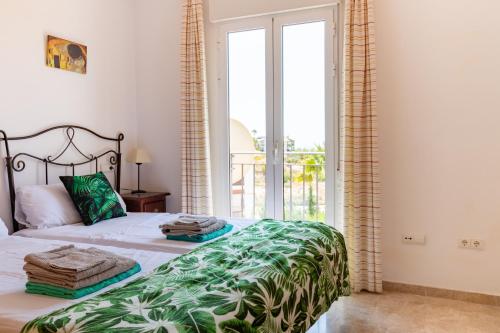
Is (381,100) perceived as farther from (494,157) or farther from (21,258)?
(21,258)

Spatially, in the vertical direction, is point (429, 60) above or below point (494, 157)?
above

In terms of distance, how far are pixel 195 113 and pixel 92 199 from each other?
126 centimetres

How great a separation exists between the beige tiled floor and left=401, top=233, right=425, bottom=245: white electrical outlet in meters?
0.42

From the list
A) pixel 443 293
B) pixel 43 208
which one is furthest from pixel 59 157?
pixel 443 293

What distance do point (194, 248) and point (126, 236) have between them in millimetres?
598

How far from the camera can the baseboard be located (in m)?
3.01

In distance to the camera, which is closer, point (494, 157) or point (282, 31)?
point (494, 157)

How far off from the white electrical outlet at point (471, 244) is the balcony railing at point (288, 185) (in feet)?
3.58

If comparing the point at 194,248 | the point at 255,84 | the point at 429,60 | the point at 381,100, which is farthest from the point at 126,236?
the point at 429,60

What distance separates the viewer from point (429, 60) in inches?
123

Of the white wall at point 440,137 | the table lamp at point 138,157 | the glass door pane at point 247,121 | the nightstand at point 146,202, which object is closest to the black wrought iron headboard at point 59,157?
the table lamp at point 138,157

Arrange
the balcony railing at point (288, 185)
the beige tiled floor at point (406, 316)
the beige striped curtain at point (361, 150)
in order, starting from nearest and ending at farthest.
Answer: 1. the beige tiled floor at point (406, 316)
2. the beige striped curtain at point (361, 150)
3. the balcony railing at point (288, 185)

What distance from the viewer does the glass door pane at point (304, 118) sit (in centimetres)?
347

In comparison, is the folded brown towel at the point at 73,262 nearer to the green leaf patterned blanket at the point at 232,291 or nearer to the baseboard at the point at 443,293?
the green leaf patterned blanket at the point at 232,291
